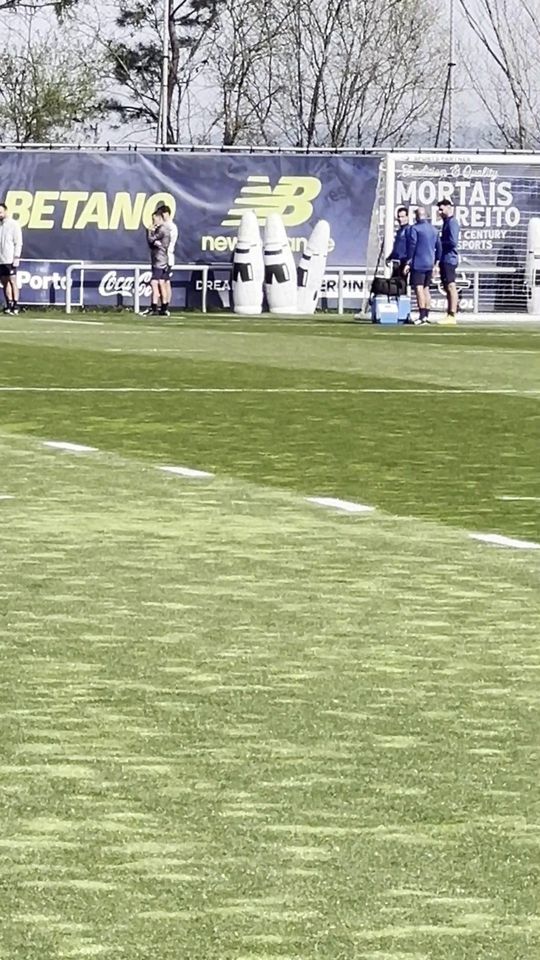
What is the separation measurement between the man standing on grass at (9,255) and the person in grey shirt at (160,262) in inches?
85.1

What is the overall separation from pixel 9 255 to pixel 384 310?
6543mm

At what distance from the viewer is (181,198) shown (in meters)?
49.3

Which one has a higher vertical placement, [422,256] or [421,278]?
[422,256]

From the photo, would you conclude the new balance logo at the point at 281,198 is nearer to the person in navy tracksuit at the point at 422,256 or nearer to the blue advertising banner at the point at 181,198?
the blue advertising banner at the point at 181,198

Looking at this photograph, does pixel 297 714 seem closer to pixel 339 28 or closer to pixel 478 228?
pixel 478 228


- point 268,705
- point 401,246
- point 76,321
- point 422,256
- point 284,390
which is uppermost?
point 268,705

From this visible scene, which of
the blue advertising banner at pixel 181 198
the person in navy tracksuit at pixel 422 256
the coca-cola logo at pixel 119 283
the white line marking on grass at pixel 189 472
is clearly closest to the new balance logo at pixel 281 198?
the blue advertising banner at pixel 181 198

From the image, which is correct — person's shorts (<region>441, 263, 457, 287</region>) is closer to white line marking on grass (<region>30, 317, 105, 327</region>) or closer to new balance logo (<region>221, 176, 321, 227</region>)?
white line marking on grass (<region>30, 317, 105, 327</region>)

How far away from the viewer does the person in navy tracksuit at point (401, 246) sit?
41562 mm

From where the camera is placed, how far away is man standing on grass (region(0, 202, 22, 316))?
44344 mm

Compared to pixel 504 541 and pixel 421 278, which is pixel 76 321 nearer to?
pixel 421 278

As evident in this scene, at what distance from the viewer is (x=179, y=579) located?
9258 mm

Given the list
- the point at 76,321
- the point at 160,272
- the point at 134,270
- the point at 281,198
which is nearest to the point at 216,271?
the point at 134,270

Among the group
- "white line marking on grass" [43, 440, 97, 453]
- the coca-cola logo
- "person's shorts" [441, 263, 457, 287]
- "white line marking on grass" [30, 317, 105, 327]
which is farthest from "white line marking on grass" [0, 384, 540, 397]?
the coca-cola logo
